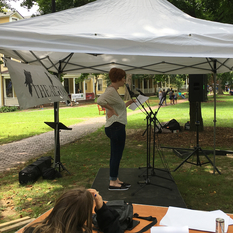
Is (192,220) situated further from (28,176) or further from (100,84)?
(100,84)

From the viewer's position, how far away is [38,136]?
1143cm

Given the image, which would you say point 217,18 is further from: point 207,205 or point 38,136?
point 38,136

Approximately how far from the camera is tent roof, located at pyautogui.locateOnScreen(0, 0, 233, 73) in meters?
3.34

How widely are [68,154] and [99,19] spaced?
4.59 m

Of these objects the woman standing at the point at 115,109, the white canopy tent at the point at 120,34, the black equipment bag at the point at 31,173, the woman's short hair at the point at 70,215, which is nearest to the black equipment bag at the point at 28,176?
the black equipment bag at the point at 31,173

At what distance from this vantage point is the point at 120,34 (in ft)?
11.7

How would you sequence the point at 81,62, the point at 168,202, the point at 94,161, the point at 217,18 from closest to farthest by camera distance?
1. the point at 168,202
2. the point at 81,62
3. the point at 94,161
4. the point at 217,18

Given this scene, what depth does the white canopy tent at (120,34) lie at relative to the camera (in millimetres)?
3342

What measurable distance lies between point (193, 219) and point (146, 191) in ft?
7.32

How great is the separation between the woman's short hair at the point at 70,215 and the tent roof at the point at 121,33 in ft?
7.53

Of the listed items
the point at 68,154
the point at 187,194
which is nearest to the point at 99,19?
the point at 187,194

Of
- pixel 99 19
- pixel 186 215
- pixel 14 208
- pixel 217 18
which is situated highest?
pixel 217 18

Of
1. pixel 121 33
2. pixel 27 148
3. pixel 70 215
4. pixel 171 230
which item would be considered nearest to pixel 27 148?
pixel 27 148

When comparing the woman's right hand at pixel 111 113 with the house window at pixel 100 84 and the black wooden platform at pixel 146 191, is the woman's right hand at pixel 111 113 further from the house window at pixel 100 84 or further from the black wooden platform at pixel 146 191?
the house window at pixel 100 84
